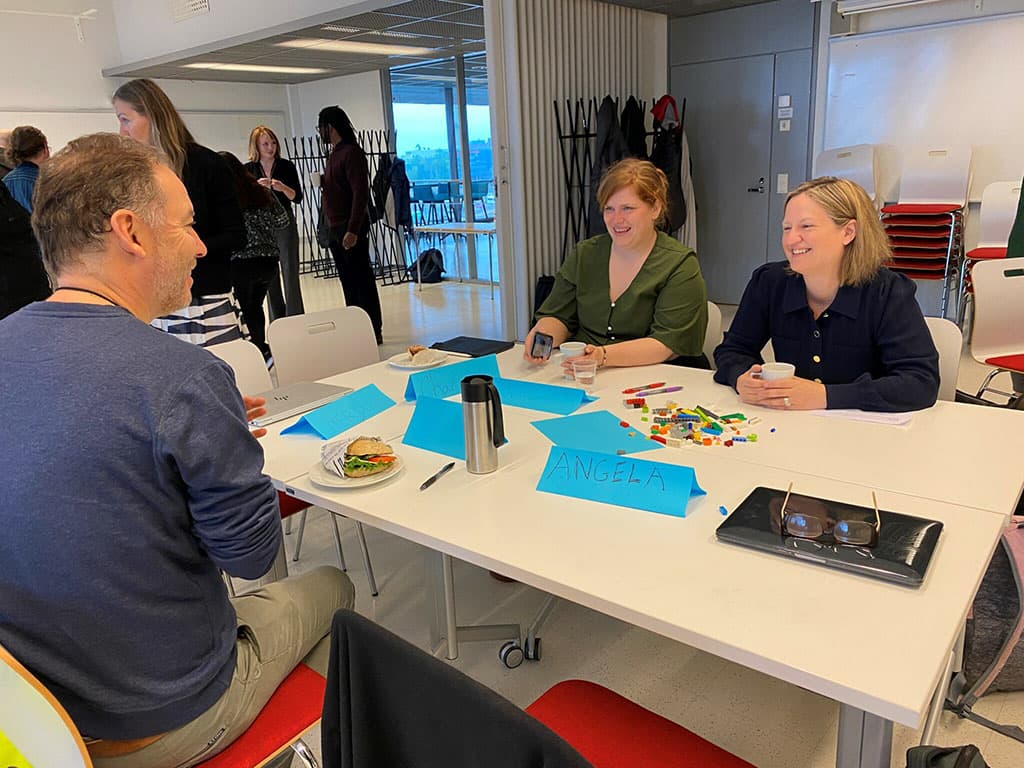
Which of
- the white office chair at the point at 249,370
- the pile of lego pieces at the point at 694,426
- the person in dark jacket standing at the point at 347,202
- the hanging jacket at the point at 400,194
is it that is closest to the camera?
the pile of lego pieces at the point at 694,426

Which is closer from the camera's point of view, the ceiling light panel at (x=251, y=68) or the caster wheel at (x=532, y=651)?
the caster wheel at (x=532, y=651)

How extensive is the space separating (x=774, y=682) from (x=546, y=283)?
363 centimetres

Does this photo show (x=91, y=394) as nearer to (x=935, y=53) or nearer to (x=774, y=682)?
(x=774, y=682)

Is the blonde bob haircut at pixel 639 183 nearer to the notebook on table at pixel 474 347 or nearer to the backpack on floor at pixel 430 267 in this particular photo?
the notebook on table at pixel 474 347

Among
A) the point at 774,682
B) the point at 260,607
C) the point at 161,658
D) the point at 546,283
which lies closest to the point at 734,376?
the point at 774,682

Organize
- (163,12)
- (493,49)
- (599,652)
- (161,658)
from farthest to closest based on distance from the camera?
(163,12) → (493,49) → (599,652) → (161,658)

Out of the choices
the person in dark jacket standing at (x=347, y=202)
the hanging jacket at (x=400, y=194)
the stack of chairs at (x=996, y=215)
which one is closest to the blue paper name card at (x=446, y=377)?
the person in dark jacket standing at (x=347, y=202)

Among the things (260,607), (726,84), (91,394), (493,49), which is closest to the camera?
(91,394)

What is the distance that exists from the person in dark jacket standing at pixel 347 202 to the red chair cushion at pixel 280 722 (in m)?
4.08

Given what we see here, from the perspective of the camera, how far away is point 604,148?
5340mm

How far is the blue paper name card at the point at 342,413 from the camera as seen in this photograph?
6.31ft

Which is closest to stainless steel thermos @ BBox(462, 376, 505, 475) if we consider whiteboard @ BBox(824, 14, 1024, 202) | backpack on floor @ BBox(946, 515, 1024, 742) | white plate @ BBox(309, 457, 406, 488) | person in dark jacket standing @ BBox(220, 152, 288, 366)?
white plate @ BBox(309, 457, 406, 488)

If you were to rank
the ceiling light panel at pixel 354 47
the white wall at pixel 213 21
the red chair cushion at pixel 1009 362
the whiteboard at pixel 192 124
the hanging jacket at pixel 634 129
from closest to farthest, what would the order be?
the red chair cushion at pixel 1009 362
the hanging jacket at pixel 634 129
the white wall at pixel 213 21
the ceiling light panel at pixel 354 47
the whiteboard at pixel 192 124

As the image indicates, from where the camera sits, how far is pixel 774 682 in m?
1.99
